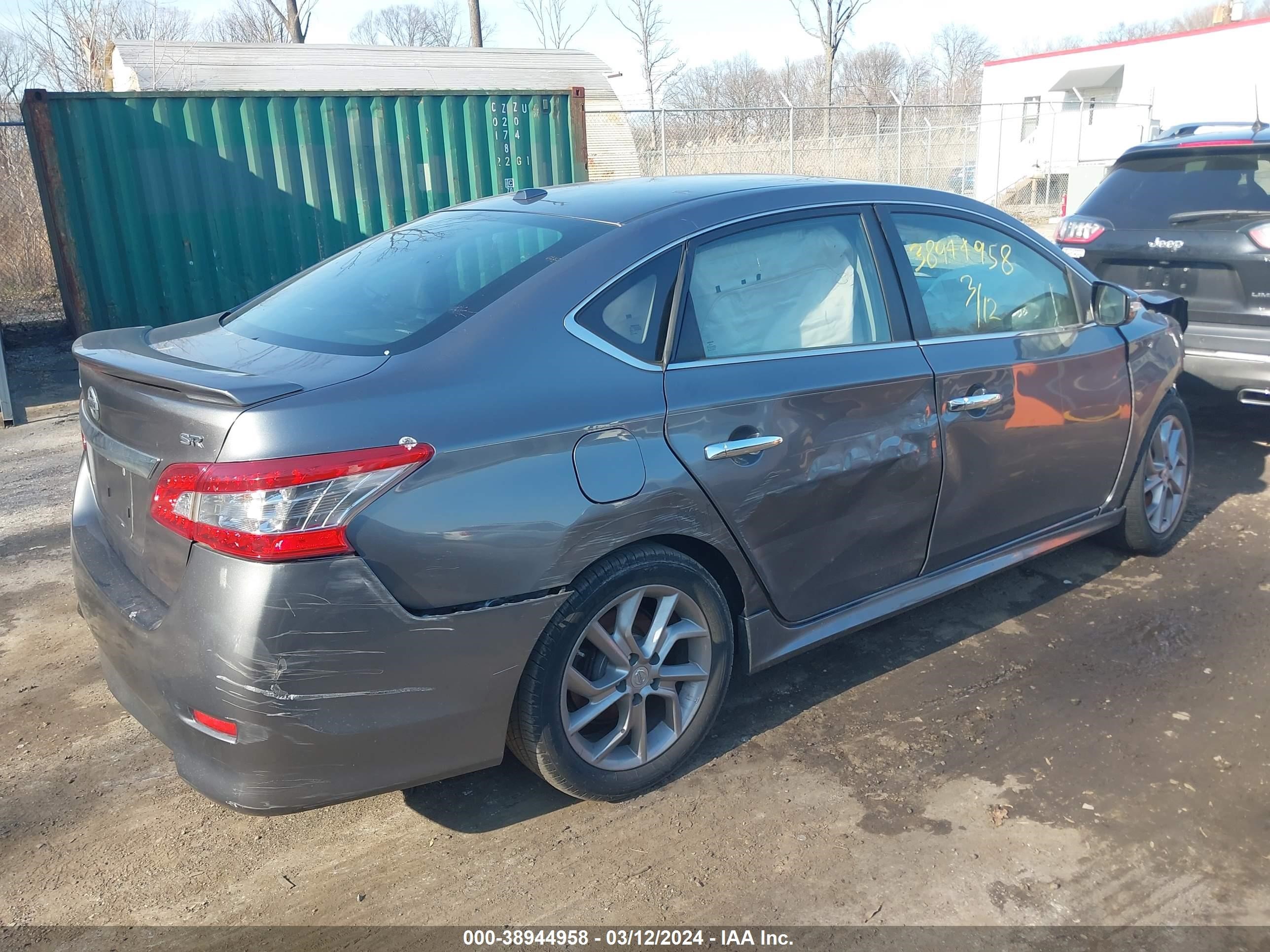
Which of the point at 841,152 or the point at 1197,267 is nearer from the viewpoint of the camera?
the point at 1197,267

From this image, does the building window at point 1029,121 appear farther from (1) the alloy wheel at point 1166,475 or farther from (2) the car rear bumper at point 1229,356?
(1) the alloy wheel at point 1166,475

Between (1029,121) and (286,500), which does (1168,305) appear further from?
(1029,121)

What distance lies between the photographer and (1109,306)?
13.5 feet

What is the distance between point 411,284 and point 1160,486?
352 centimetres

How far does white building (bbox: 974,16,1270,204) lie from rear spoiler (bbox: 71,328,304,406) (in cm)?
2438

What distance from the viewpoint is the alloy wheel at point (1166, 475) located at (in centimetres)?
455

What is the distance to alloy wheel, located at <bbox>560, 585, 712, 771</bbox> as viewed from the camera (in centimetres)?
277

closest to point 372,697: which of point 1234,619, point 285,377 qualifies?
point 285,377

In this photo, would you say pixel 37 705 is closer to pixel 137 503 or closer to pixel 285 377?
pixel 137 503

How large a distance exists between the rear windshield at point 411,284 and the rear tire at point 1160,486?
285 centimetres

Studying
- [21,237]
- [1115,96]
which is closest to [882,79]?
[1115,96]

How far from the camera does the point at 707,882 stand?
2613mm

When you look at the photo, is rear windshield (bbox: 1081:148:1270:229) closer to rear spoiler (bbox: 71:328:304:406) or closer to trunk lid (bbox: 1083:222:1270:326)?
trunk lid (bbox: 1083:222:1270:326)

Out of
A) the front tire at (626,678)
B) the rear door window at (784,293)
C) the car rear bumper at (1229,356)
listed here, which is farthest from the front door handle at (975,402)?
the car rear bumper at (1229,356)
